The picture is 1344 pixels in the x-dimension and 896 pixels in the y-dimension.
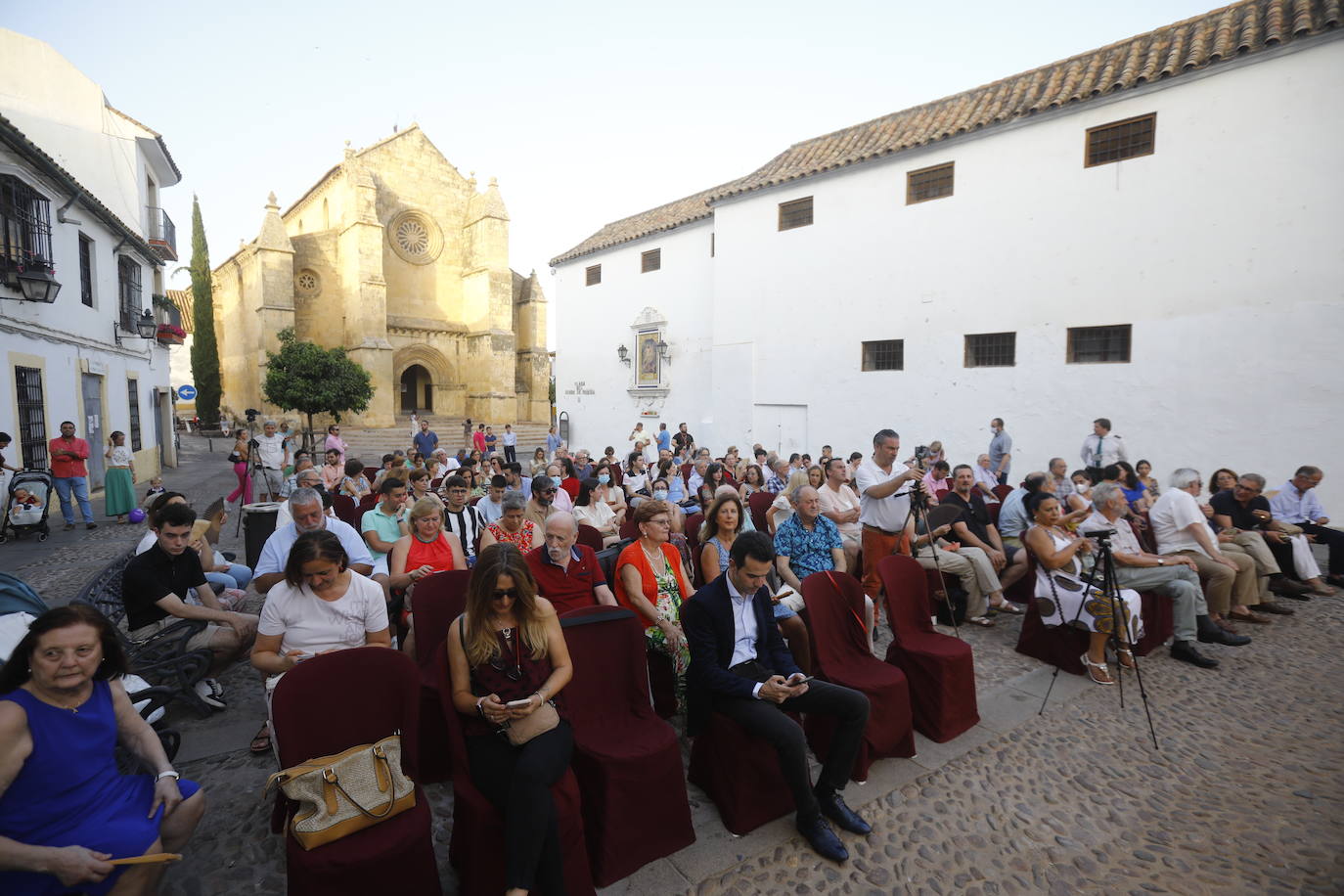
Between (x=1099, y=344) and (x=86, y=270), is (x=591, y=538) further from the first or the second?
(x=86, y=270)

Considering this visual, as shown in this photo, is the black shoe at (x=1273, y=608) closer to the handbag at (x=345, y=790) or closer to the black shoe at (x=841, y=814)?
the black shoe at (x=841, y=814)

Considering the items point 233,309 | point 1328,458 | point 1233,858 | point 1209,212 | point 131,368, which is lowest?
point 1233,858

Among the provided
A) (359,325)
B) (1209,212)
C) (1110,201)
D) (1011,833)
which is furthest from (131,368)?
(1209,212)

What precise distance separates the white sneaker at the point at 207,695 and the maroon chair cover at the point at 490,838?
2.63 m

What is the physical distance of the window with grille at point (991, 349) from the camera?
11.6 metres

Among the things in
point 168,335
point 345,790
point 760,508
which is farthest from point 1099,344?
point 168,335

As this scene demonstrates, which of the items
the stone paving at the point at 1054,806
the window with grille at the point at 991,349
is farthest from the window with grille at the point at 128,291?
the window with grille at the point at 991,349

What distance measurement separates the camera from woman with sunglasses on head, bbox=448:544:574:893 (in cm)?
247

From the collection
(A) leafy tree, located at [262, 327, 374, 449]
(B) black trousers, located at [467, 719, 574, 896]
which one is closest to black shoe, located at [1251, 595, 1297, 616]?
(B) black trousers, located at [467, 719, 574, 896]

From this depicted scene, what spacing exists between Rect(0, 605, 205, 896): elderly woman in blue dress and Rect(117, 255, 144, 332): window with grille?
16.8 metres

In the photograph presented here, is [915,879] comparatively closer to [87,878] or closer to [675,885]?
[675,885]

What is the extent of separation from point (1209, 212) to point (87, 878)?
13914 mm

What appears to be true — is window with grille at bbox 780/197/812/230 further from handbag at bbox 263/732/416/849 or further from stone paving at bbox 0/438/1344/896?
handbag at bbox 263/732/416/849

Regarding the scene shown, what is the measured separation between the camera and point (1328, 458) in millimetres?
8719
